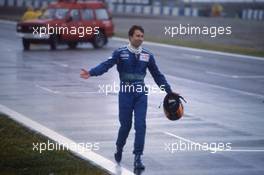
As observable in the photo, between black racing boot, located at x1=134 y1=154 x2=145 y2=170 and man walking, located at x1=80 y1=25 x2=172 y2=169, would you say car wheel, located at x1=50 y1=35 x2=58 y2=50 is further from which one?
black racing boot, located at x1=134 y1=154 x2=145 y2=170

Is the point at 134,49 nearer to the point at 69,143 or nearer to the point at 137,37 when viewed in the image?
the point at 137,37

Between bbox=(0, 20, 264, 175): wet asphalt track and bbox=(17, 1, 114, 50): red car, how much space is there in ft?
14.4

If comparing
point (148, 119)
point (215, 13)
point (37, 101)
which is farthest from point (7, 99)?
point (215, 13)

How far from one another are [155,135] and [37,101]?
4959mm

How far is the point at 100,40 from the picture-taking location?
3753cm

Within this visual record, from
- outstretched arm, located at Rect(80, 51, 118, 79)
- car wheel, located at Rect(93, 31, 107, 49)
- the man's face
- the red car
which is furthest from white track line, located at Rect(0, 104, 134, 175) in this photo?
car wheel, located at Rect(93, 31, 107, 49)

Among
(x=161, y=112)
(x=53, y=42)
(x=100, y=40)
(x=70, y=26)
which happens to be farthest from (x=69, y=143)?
(x=100, y=40)

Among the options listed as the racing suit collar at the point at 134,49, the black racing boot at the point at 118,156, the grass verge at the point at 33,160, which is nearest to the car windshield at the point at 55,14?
the grass verge at the point at 33,160

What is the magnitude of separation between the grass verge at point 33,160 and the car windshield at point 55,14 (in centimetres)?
2389

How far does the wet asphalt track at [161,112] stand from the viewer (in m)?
11.4

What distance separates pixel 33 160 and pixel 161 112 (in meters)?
6.13

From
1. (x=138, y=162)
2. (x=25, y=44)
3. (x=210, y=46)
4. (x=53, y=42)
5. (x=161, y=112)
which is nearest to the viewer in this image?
(x=138, y=162)

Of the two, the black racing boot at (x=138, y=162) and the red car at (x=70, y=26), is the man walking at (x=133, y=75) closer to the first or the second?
the black racing boot at (x=138, y=162)

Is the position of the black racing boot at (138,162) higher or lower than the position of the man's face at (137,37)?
lower
